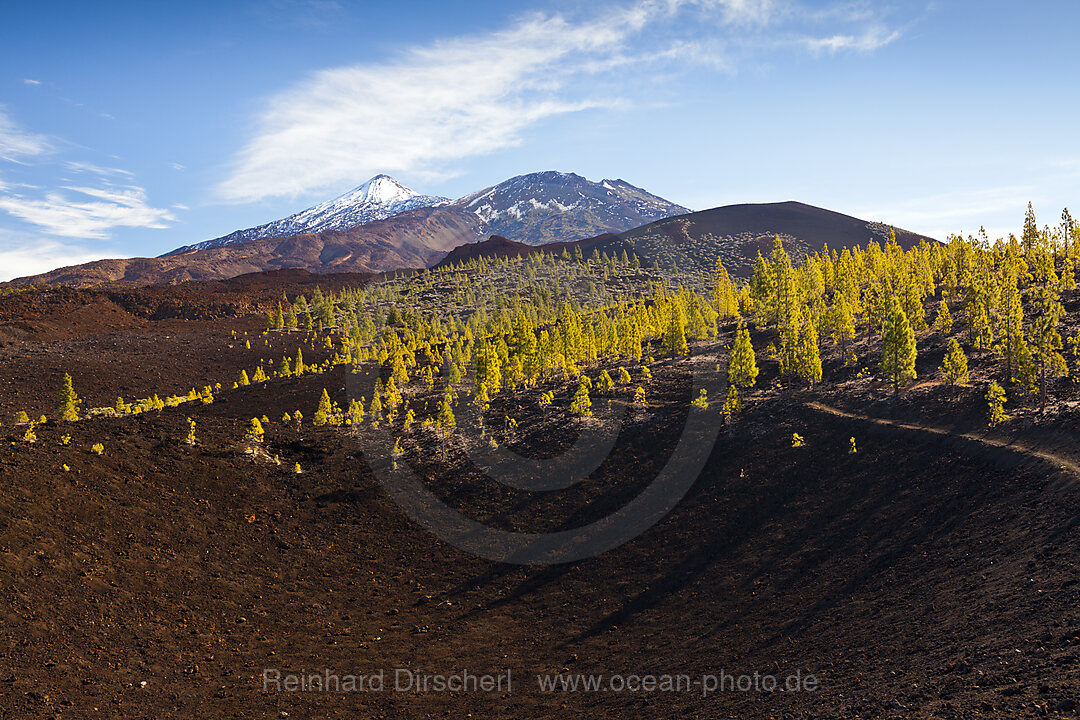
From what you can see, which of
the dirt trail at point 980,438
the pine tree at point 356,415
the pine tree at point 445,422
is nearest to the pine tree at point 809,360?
the dirt trail at point 980,438

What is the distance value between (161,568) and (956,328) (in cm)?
7958

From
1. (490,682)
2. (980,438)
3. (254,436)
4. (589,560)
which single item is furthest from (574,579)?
(254,436)

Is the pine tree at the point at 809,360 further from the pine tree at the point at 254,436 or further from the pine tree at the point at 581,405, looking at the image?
the pine tree at the point at 254,436

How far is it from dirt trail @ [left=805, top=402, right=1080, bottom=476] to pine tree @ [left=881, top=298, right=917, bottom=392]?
15.7 feet

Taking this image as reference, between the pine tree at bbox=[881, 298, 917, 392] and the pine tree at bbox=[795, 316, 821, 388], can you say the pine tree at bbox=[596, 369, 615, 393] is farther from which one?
the pine tree at bbox=[881, 298, 917, 392]

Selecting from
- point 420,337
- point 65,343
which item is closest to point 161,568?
point 420,337

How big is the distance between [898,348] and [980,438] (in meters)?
13.6

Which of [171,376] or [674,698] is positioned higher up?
[171,376]

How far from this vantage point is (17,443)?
40500mm

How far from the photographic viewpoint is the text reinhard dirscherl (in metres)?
24.3

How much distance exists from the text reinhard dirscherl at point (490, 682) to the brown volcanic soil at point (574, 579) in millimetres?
595

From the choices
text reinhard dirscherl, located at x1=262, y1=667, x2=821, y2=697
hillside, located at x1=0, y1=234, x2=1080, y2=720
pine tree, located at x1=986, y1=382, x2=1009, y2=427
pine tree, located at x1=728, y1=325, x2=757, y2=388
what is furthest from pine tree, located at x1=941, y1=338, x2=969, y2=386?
text reinhard dirscherl, located at x1=262, y1=667, x2=821, y2=697

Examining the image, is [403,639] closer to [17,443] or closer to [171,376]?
[17,443]

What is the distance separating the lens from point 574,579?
39.3 metres
